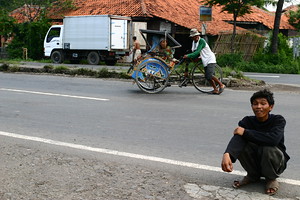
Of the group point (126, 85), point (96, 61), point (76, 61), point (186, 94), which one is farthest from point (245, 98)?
point (76, 61)

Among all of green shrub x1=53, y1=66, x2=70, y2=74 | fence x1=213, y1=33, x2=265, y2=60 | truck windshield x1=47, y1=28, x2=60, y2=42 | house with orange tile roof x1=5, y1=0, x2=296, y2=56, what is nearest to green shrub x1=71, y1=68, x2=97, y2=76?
green shrub x1=53, y1=66, x2=70, y2=74

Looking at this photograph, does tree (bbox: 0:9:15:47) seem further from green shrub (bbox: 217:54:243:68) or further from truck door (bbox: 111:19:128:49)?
green shrub (bbox: 217:54:243:68)

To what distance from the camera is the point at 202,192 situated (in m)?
3.95

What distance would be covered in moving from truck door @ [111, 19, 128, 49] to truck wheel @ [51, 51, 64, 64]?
3409mm

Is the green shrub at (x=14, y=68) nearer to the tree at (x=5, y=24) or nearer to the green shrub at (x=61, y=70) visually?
the green shrub at (x=61, y=70)

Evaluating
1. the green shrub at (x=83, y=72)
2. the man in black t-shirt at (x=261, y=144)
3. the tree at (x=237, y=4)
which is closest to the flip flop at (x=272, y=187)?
the man in black t-shirt at (x=261, y=144)

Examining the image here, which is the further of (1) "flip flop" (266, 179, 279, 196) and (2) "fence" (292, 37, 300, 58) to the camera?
(2) "fence" (292, 37, 300, 58)

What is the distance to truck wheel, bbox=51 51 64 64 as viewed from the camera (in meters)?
26.7

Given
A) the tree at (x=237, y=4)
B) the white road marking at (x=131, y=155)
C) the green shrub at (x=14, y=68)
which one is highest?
the tree at (x=237, y=4)

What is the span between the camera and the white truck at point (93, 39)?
25734 millimetres

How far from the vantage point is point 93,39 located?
25.9 meters

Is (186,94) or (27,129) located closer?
(27,129)

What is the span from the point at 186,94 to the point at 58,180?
6.72 meters

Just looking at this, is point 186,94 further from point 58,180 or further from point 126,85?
point 58,180
